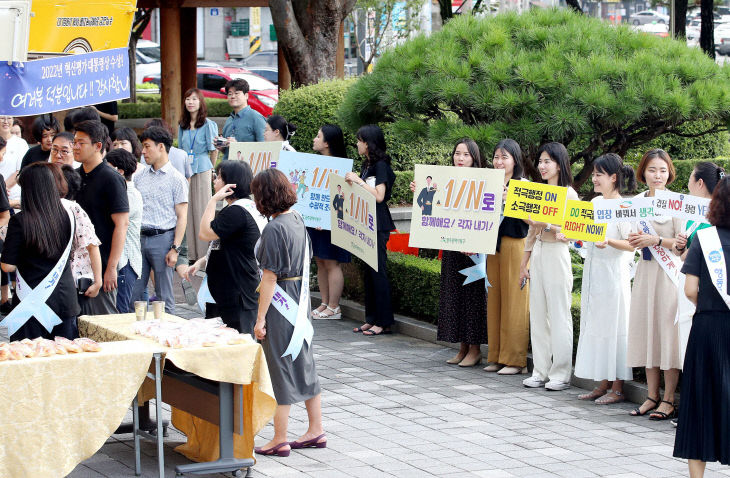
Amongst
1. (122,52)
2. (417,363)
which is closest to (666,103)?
(417,363)

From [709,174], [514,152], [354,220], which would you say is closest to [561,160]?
[514,152]

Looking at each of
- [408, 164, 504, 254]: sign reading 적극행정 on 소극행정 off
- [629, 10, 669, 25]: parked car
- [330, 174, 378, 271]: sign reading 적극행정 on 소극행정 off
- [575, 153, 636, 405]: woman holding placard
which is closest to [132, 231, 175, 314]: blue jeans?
[330, 174, 378, 271]: sign reading 적극행정 on 소극행정 off

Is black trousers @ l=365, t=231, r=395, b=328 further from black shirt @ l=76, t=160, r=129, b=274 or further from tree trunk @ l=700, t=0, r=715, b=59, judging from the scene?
tree trunk @ l=700, t=0, r=715, b=59

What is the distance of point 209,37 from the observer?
165 feet

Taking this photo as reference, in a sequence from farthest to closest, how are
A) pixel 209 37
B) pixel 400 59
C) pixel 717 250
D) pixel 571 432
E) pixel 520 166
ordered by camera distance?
1. pixel 209 37
2. pixel 400 59
3. pixel 520 166
4. pixel 571 432
5. pixel 717 250

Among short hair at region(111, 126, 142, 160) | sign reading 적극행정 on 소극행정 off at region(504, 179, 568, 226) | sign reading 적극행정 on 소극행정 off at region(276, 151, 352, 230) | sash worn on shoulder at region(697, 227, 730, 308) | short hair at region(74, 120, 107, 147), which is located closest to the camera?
sash worn on shoulder at region(697, 227, 730, 308)

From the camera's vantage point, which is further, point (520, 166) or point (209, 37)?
point (209, 37)

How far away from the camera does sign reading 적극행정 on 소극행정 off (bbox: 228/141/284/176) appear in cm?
1015

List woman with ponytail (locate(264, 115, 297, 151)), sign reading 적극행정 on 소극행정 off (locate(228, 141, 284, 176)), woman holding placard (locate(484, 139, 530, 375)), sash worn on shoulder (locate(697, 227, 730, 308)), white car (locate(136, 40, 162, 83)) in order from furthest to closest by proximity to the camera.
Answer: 1. white car (locate(136, 40, 162, 83))
2. woman with ponytail (locate(264, 115, 297, 151))
3. sign reading 적극행정 on 소극행정 off (locate(228, 141, 284, 176))
4. woman holding placard (locate(484, 139, 530, 375))
5. sash worn on shoulder (locate(697, 227, 730, 308))

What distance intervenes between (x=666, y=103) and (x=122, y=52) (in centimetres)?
410

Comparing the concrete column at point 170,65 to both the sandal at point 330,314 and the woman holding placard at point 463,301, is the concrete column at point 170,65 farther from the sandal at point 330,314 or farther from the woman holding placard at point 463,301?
the woman holding placard at point 463,301

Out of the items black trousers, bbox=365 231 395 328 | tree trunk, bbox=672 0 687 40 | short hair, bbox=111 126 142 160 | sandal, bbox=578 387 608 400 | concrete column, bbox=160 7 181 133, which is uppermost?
tree trunk, bbox=672 0 687 40

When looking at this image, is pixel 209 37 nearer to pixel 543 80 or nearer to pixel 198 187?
pixel 198 187

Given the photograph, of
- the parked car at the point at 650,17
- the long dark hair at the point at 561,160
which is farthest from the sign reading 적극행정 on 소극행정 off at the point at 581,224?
the parked car at the point at 650,17
